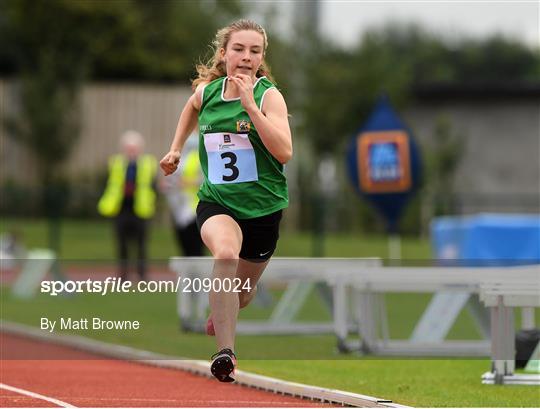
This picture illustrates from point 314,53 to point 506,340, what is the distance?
36.2 m

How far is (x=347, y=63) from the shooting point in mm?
48938

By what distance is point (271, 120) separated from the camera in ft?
25.9

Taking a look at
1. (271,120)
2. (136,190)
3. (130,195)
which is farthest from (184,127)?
(130,195)

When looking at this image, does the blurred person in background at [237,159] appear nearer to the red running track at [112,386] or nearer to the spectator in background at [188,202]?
the red running track at [112,386]

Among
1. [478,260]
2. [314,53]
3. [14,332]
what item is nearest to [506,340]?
[14,332]

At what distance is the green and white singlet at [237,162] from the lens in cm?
801

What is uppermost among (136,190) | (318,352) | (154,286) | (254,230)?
(254,230)

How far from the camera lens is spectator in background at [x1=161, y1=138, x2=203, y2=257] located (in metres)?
18.4

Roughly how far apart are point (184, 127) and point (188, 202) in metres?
9.96

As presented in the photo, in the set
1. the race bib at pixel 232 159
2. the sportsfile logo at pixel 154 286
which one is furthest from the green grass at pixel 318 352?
the race bib at pixel 232 159

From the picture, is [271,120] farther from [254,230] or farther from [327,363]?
[327,363]

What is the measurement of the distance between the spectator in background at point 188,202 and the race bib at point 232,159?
10.2 meters

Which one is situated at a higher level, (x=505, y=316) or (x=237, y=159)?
(x=237, y=159)

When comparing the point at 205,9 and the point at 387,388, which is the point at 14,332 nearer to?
the point at 387,388
